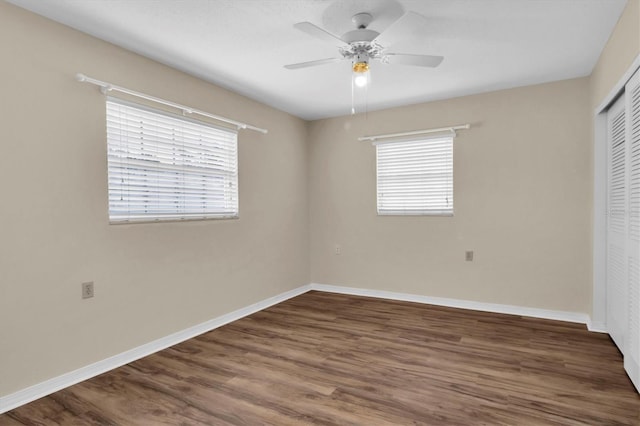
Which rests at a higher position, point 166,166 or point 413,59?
point 413,59

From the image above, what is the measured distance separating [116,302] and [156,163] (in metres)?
1.16

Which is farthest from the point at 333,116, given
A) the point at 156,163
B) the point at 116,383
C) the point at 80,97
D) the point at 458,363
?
the point at 116,383

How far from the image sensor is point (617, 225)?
278 cm

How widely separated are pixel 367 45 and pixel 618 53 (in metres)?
1.74

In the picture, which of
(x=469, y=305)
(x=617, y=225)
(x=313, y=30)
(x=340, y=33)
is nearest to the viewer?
(x=313, y=30)

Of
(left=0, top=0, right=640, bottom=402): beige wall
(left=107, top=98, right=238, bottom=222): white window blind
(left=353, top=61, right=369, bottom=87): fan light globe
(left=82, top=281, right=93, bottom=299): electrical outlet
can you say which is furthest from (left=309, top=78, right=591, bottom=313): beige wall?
(left=82, top=281, right=93, bottom=299): electrical outlet

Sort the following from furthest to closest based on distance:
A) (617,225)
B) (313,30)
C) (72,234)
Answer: (617,225) → (72,234) → (313,30)

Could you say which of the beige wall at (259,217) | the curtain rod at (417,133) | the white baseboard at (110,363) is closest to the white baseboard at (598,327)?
the beige wall at (259,217)

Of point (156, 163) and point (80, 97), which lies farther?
point (156, 163)

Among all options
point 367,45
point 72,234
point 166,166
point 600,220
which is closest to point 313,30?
point 367,45

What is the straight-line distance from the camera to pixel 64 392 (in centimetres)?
228

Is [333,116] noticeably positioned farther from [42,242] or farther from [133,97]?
[42,242]

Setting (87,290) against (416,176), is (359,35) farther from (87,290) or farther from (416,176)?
(87,290)

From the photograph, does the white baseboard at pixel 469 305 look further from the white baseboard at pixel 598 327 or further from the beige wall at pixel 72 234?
the beige wall at pixel 72 234
